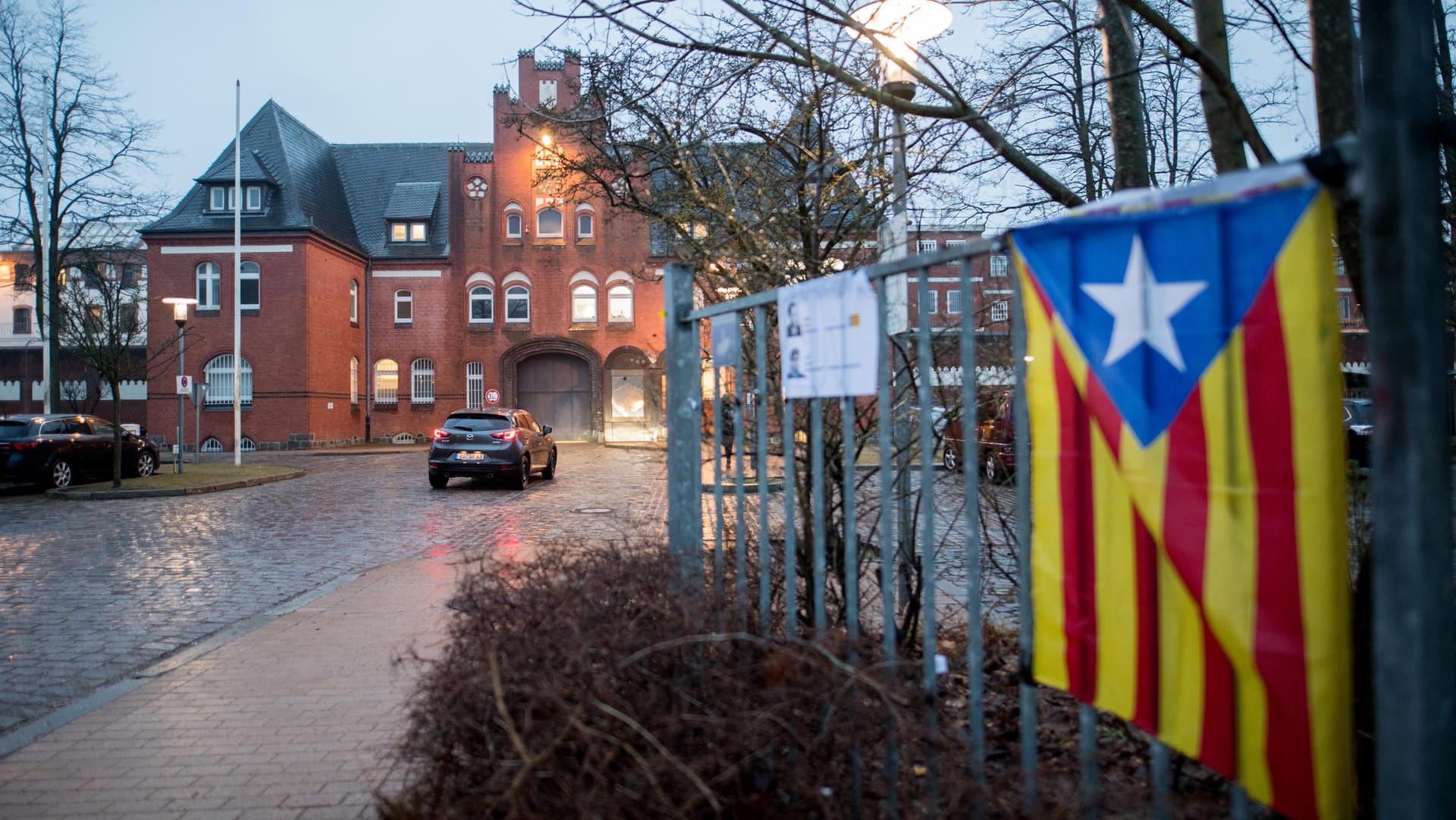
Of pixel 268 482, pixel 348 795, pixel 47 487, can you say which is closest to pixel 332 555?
pixel 348 795

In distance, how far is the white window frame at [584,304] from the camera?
128ft

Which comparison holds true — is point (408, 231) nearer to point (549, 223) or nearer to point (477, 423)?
point (549, 223)

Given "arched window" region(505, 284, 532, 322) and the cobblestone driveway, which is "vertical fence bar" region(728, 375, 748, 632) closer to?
the cobblestone driveway

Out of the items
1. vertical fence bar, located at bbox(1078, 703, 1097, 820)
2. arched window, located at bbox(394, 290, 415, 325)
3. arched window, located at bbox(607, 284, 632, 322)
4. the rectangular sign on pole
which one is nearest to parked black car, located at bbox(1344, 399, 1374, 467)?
the rectangular sign on pole

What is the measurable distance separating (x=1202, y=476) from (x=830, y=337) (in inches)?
47.8

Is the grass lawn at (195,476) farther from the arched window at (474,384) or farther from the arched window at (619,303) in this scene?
the arched window at (619,303)

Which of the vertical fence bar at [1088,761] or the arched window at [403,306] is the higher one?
the arched window at [403,306]

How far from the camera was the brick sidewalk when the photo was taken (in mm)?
3422

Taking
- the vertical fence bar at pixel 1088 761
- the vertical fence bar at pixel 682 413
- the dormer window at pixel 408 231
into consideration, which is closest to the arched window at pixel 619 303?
the dormer window at pixel 408 231

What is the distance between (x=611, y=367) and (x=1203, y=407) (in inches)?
1489

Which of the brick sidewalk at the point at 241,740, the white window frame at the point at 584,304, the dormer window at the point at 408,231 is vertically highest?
the dormer window at the point at 408,231

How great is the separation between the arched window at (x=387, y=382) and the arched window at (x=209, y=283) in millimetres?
6596

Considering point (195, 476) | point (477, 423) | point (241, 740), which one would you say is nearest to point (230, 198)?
point (195, 476)

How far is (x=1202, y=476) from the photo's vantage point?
5.49 feet
